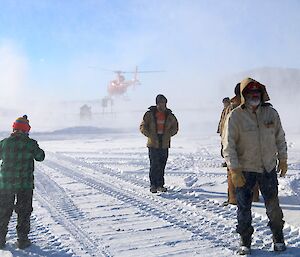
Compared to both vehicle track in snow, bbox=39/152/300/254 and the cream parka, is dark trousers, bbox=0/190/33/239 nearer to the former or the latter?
vehicle track in snow, bbox=39/152/300/254

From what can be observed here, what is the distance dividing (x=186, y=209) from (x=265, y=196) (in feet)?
7.24

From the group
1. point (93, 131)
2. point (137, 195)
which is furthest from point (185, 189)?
point (93, 131)

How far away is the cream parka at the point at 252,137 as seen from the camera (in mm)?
4152

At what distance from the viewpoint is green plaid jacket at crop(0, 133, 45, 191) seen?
476 cm

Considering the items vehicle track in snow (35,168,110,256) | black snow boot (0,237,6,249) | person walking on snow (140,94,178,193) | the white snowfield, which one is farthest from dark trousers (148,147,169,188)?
black snow boot (0,237,6,249)

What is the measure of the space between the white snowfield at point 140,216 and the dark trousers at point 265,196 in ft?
0.94

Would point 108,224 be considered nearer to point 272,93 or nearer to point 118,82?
point 118,82

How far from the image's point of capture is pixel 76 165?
474 inches

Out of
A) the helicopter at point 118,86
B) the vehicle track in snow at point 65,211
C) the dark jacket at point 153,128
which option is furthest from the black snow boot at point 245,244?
the helicopter at point 118,86

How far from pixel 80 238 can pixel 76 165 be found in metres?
7.15

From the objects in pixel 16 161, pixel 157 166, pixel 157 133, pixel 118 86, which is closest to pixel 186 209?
pixel 157 166

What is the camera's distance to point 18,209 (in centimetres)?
483

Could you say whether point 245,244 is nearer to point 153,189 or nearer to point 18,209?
point 18,209

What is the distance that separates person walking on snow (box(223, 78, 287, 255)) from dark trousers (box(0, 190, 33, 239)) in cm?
238
